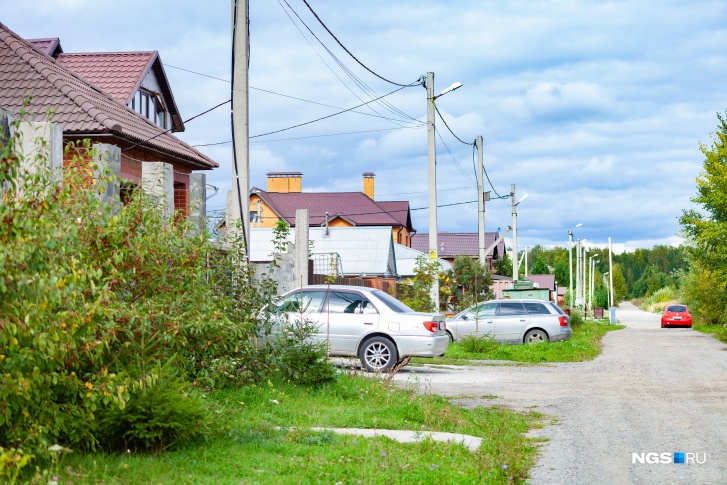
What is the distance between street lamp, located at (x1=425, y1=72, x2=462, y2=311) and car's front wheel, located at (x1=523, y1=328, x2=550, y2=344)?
2.83 metres

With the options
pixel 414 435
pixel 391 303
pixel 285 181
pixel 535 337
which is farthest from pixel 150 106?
pixel 285 181

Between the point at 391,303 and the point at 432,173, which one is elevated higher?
the point at 432,173

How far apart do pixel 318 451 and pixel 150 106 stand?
2269cm

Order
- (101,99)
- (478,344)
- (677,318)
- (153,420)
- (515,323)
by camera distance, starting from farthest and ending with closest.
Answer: (677,318)
(515,323)
(478,344)
(101,99)
(153,420)

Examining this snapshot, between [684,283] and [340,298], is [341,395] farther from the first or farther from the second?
[684,283]

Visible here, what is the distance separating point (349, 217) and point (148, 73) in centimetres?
4162

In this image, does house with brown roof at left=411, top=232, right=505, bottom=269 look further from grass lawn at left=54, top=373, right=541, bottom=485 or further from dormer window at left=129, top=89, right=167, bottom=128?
grass lawn at left=54, top=373, right=541, bottom=485

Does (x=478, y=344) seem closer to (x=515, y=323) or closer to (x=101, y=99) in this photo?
(x=515, y=323)

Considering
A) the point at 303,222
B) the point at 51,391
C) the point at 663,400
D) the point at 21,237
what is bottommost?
the point at 663,400

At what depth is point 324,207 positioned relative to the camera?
70.8 m

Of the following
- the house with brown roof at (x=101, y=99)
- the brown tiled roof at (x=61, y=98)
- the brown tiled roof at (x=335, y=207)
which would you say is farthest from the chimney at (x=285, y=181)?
the brown tiled roof at (x=61, y=98)

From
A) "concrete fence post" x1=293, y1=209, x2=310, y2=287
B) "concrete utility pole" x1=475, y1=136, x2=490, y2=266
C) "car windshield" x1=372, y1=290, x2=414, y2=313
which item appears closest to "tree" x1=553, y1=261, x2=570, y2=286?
"concrete utility pole" x1=475, y1=136, x2=490, y2=266

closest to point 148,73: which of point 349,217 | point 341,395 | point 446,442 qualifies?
point 341,395

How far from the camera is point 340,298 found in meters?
17.6
